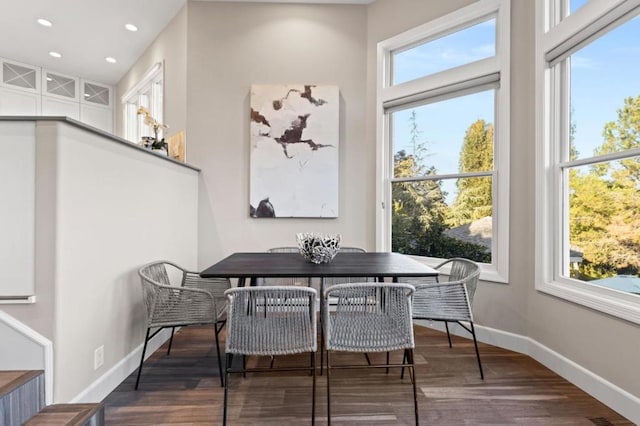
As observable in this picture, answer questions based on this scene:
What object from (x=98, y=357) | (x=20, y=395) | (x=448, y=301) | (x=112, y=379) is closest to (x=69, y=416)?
(x=20, y=395)

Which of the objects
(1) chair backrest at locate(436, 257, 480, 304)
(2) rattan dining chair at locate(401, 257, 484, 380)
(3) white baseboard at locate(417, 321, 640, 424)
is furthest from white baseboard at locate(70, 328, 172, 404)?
(3) white baseboard at locate(417, 321, 640, 424)

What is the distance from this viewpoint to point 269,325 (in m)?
1.80

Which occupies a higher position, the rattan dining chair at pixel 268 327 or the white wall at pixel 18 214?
the white wall at pixel 18 214

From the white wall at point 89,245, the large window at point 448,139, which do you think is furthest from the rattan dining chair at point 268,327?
the large window at point 448,139

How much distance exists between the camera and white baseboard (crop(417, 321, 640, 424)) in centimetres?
184

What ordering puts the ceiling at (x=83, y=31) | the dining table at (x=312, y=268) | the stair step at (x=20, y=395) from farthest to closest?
the ceiling at (x=83, y=31) < the dining table at (x=312, y=268) < the stair step at (x=20, y=395)

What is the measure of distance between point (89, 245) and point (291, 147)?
219 centimetres

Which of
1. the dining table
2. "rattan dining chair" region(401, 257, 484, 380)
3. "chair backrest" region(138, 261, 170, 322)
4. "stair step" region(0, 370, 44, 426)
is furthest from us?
"rattan dining chair" region(401, 257, 484, 380)

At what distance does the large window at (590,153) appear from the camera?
1984 millimetres

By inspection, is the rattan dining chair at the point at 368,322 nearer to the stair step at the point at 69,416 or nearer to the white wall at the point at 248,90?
the stair step at the point at 69,416

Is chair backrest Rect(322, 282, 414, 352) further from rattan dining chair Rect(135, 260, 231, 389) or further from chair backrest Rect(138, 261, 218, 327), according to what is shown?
chair backrest Rect(138, 261, 218, 327)

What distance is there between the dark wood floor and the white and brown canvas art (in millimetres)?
1667

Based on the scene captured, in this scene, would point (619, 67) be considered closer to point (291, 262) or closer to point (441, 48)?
point (441, 48)

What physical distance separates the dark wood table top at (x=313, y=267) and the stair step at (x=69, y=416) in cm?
78
